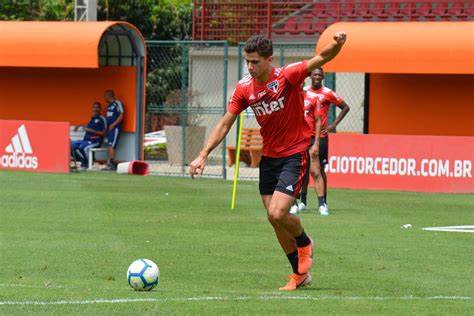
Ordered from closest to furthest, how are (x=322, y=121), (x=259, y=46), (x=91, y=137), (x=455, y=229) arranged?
Result: 1. (x=259, y=46)
2. (x=455, y=229)
3. (x=322, y=121)
4. (x=91, y=137)

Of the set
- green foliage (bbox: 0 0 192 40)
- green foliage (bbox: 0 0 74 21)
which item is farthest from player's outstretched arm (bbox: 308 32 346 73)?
green foliage (bbox: 0 0 74 21)

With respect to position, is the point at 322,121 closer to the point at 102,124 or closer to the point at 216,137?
the point at 216,137

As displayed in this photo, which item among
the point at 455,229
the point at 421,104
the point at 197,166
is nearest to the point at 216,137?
the point at 197,166

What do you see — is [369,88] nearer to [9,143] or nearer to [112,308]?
[9,143]

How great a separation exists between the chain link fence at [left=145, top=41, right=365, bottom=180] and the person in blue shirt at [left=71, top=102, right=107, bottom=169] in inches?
51.7

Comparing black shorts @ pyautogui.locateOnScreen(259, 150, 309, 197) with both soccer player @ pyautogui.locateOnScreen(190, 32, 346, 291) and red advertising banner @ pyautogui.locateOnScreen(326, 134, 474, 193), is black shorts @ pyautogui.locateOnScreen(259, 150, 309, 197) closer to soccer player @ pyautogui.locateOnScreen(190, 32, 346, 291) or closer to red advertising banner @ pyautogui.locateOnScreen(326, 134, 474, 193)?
soccer player @ pyautogui.locateOnScreen(190, 32, 346, 291)

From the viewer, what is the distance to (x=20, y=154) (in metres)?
24.8

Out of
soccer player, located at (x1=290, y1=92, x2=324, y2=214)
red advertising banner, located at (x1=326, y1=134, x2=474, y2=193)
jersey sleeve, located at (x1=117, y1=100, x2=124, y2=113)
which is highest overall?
soccer player, located at (x1=290, y1=92, x2=324, y2=214)

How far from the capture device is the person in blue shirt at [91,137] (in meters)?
26.1

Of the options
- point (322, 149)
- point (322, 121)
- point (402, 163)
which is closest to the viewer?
point (322, 121)

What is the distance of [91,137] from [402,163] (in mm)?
7894

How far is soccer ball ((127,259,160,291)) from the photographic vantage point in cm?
887

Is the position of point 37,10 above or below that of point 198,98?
above

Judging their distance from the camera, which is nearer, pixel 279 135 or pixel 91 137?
pixel 279 135
